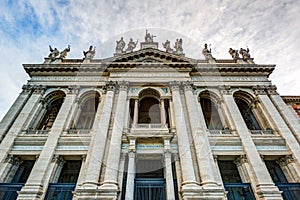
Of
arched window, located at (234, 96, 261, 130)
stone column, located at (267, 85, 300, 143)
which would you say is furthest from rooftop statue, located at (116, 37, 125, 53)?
stone column, located at (267, 85, 300, 143)

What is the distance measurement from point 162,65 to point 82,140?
34.5ft

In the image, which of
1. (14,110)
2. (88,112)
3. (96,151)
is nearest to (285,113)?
(96,151)

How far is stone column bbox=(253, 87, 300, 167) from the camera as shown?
13.7 m

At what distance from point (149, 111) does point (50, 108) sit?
33.2 ft

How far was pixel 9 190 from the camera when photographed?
11.6 metres

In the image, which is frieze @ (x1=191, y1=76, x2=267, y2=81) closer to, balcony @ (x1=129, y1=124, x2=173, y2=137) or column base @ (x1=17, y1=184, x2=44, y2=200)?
balcony @ (x1=129, y1=124, x2=173, y2=137)

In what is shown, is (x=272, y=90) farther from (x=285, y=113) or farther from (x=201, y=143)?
(x=201, y=143)

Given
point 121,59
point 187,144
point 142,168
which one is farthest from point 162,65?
point 142,168

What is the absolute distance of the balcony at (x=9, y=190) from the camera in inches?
448

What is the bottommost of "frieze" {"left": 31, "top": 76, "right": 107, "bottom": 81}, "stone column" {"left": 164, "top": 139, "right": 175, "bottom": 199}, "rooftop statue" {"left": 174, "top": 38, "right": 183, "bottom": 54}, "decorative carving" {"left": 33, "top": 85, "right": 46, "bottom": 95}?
"stone column" {"left": 164, "top": 139, "right": 175, "bottom": 199}

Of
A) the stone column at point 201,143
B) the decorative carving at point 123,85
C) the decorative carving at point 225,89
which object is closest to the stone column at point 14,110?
the decorative carving at point 123,85

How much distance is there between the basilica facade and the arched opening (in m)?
0.11

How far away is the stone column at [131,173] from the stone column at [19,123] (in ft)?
29.1

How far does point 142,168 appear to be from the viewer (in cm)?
1424
